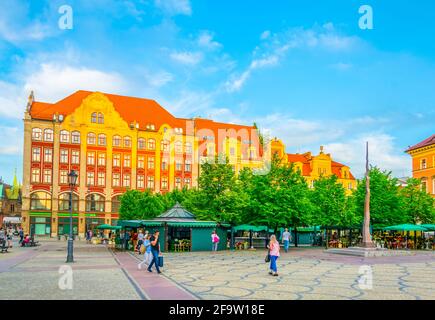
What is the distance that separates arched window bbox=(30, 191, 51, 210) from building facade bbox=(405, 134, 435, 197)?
53.4 m

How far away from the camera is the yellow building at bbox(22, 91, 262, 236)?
68688 millimetres

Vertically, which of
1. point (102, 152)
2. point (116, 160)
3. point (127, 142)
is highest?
point (127, 142)

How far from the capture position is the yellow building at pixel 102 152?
225 feet

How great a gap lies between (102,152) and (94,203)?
8189 millimetres

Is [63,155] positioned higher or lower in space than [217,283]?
higher

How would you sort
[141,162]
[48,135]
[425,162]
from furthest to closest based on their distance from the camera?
1. [141,162]
2. [48,135]
3. [425,162]

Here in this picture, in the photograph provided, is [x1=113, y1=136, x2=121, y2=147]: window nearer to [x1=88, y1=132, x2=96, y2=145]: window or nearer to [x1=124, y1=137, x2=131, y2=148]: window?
[x1=124, y1=137, x2=131, y2=148]: window

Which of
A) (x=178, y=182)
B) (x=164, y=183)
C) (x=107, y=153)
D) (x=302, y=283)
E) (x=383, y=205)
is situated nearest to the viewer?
(x=302, y=283)

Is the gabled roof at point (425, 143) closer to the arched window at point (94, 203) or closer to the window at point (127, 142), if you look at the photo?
the window at point (127, 142)

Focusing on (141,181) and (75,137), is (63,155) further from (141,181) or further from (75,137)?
(141,181)

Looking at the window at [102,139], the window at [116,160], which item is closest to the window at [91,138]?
the window at [102,139]

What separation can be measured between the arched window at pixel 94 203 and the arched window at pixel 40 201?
5.73 meters

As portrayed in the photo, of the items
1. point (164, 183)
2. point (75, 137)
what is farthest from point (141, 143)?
point (75, 137)

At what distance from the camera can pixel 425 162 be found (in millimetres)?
64062
